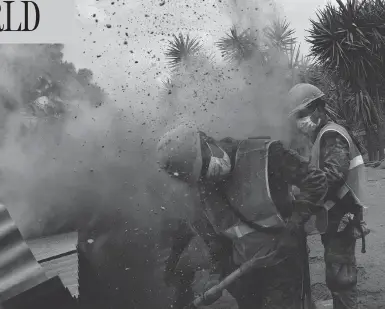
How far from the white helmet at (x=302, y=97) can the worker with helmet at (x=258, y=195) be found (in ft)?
2.49

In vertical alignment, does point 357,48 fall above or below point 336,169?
above

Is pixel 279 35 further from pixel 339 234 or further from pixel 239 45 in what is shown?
pixel 339 234

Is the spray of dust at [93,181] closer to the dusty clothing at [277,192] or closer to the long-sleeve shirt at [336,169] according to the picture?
the dusty clothing at [277,192]

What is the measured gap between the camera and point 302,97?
3.74 m

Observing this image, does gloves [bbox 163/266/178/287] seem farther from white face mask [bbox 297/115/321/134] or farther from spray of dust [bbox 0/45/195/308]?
white face mask [bbox 297/115/321/134]

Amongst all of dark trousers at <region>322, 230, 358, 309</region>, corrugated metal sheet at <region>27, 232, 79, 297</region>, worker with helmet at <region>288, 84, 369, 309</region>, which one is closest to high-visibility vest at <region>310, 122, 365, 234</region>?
worker with helmet at <region>288, 84, 369, 309</region>

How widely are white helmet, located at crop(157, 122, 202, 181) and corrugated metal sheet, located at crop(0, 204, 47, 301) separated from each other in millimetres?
1121

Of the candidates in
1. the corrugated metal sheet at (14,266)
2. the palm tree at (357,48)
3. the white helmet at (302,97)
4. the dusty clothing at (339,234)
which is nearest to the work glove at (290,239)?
the dusty clothing at (339,234)

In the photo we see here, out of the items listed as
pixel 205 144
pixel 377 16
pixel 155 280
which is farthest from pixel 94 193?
pixel 377 16

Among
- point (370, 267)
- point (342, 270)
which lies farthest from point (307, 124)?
point (370, 267)

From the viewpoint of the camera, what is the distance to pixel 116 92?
487cm

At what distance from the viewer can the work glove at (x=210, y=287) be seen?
10.3ft

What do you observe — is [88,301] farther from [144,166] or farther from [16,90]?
[16,90]

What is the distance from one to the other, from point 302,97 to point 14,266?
2.59 meters
